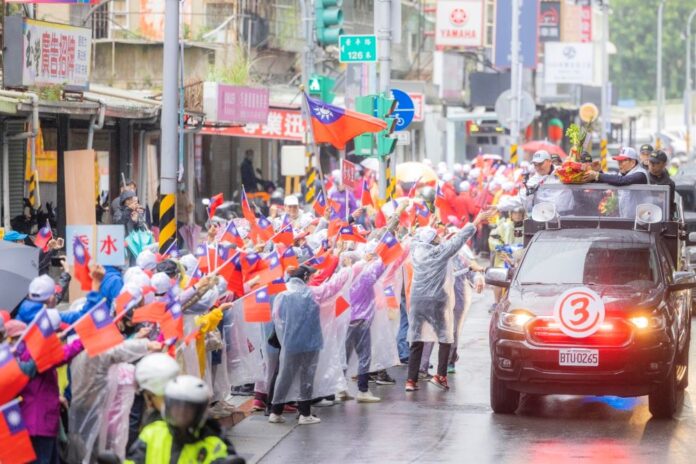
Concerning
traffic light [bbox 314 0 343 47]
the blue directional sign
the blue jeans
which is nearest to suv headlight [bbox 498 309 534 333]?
the blue jeans

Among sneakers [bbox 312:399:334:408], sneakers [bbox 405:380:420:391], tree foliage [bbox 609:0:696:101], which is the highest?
tree foliage [bbox 609:0:696:101]

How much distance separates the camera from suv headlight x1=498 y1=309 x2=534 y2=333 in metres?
13.3

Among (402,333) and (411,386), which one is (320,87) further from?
(411,386)

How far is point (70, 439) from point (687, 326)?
6926 mm

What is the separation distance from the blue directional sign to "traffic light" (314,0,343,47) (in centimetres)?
172

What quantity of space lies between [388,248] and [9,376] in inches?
288

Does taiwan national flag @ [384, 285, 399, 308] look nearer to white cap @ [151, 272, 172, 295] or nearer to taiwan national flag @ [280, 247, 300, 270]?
taiwan national flag @ [280, 247, 300, 270]

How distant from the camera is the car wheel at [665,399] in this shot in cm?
1320

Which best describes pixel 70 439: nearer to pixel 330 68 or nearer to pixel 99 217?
pixel 99 217

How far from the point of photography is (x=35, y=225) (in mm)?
19531

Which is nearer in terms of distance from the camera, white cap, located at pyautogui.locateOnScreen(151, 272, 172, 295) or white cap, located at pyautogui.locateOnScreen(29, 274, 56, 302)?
white cap, located at pyautogui.locateOnScreen(29, 274, 56, 302)

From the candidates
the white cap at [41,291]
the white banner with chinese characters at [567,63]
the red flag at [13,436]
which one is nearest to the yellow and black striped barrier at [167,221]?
the white cap at [41,291]

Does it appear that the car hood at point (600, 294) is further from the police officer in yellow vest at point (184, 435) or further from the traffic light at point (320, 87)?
the traffic light at point (320, 87)

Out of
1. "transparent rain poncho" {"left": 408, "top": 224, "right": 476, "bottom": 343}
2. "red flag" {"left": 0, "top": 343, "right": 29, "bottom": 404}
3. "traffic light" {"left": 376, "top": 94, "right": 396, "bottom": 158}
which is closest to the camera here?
"red flag" {"left": 0, "top": 343, "right": 29, "bottom": 404}
